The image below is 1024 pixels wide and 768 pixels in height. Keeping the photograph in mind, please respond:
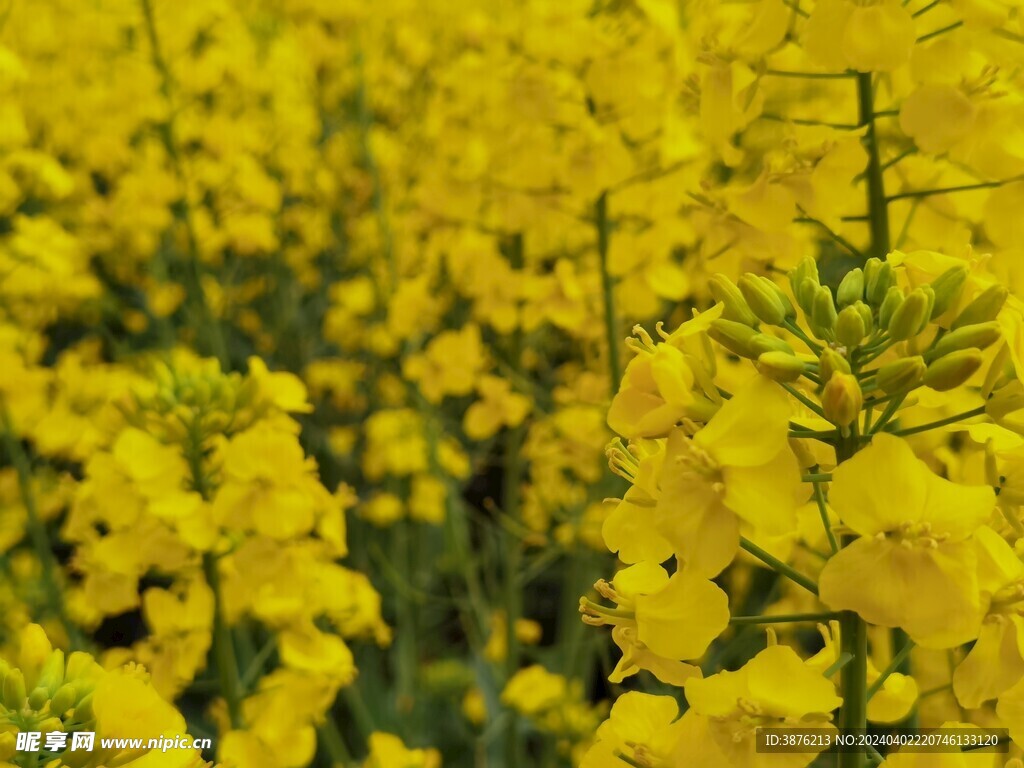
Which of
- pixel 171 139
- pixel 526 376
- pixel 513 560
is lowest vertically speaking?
pixel 513 560

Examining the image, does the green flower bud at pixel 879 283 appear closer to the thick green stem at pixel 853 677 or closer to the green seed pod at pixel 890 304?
the green seed pod at pixel 890 304

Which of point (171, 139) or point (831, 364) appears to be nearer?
point (831, 364)

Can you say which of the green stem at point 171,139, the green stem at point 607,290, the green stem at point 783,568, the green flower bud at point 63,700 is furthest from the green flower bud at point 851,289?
the green stem at point 171,139

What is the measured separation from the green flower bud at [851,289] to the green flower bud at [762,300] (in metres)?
0.05

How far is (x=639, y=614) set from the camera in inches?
32.6

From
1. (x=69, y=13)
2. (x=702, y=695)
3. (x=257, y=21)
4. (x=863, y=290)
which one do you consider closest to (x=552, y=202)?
(x=863, y=290)

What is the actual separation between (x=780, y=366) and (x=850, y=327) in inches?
2.9

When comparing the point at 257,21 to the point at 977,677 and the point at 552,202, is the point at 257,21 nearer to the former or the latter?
the point at 552,202

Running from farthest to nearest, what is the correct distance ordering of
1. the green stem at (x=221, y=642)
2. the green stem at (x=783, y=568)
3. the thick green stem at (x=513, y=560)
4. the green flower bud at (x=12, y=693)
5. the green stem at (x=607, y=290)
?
the thick green stem at (x=513, y=560), the green stem at (x=607, y=290), the green stem at (x=221, y=642), the green flower bud at (x=12, y=693), the green stem at (x=783, y=568)

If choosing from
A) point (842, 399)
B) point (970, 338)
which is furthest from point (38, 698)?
point (970, 338)

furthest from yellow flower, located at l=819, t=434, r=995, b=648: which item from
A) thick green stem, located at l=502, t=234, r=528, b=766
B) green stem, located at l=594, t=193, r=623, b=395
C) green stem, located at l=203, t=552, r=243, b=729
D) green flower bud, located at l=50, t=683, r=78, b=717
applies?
thick green stem, located at l=502, t=234, r=528, b=766

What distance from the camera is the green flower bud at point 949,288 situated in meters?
0.81

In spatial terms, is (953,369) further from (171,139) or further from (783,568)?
(171,139)

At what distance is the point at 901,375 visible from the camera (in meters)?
0.73
